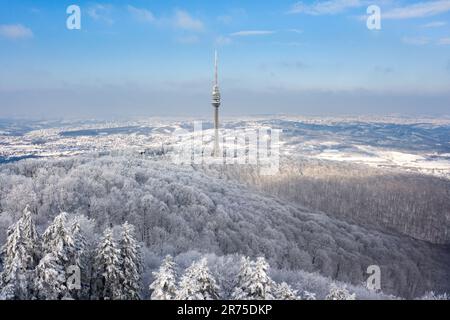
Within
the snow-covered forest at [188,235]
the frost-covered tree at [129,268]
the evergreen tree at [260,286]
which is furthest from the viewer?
the snow-covered forest at [188,235]

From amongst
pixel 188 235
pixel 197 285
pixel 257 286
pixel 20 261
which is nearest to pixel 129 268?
pixel 197 285

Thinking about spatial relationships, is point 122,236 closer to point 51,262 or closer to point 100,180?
point 51,262

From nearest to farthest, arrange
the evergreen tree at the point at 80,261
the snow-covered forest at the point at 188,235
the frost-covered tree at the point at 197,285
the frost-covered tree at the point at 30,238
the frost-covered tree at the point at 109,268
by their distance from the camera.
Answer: the frost-covered tree at the point at 197,285, the evergreen tree at the point at 80,261, the frost-covered tree at the point at 30,238, the frost-covered tree at the point at 109,268, the snow-covered forest at the point at 188,235

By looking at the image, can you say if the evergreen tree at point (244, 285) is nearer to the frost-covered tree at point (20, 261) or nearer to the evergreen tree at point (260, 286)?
the evergreen tree at point (260, 286)

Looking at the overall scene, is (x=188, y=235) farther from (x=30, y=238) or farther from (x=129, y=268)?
(x=30, y=238)

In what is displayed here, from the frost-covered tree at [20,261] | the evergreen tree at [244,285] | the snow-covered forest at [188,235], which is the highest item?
the frost-covered tree at [20,261]

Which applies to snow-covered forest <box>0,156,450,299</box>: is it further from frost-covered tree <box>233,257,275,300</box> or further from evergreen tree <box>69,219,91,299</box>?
frost-covered tree <box>233,257,275,300</box>

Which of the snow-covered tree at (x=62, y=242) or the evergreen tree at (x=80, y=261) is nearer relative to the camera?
the snow-covered tree at (x=62, y=242)

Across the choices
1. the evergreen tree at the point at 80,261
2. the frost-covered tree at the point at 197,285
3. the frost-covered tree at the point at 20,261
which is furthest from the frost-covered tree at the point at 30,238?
the frost-covered tree at the point at 197,285
